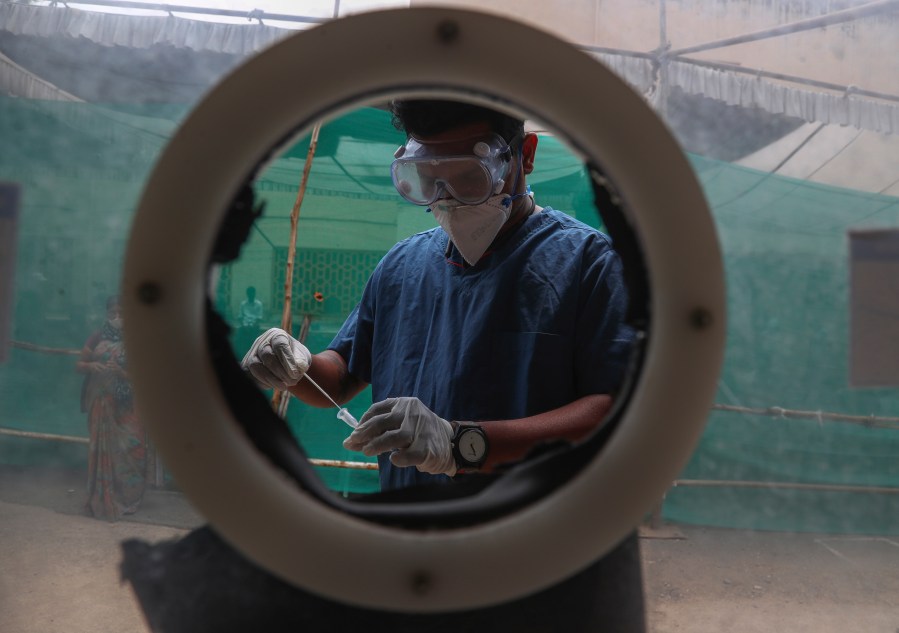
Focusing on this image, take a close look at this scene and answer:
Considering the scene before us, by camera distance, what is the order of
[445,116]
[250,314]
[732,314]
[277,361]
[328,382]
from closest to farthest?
1. [732,314]
2. [445,116]
3. [277,361]
4. [328,382]
5. [250,314]

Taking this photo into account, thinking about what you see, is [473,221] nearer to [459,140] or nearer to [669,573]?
[459,140]

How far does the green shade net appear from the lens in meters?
0.99

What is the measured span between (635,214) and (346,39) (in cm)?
24

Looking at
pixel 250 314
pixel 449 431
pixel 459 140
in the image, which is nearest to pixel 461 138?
pixel 459 140

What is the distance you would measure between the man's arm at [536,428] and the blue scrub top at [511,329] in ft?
0.18

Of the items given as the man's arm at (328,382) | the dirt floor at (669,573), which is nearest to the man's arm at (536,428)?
the dirt floor at (669,573)

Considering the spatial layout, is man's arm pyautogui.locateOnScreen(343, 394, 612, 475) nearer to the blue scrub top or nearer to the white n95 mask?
the blue scrub top

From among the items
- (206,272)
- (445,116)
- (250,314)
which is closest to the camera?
(206,272)

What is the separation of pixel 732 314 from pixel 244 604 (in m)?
0.71

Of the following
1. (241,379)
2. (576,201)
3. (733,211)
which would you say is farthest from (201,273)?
(576,201)

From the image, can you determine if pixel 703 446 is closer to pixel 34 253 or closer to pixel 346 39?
→ pixel 346 39

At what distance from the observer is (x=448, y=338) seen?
48.2 inches

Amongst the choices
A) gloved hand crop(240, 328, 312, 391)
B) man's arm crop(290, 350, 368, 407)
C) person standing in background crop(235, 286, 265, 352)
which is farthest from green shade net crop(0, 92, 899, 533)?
person standing in background crop(235, 286, 265, 352)

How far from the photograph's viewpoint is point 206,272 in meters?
0.53
